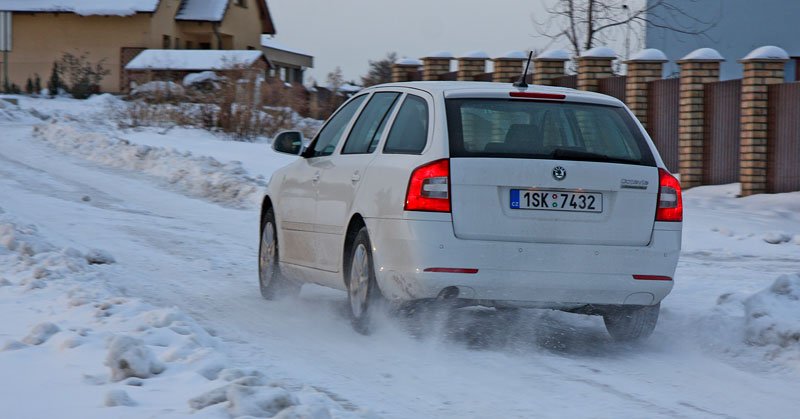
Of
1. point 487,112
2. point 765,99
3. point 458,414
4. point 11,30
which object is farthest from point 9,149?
point 11,30

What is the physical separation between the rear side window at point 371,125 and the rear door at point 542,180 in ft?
2.35

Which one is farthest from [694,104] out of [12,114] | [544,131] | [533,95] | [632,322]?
[12,114]

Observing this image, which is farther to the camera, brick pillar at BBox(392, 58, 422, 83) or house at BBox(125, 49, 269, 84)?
house at BBox(125, 49, 269, 84)

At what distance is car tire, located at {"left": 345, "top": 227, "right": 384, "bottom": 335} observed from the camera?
285 inches

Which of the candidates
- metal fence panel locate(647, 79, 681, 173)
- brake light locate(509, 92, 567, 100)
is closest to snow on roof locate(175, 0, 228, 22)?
metal fence panel locate(647, 79, 681, 173)

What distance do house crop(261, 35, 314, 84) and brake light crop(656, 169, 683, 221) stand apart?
62910 mm

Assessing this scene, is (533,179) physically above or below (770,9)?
below

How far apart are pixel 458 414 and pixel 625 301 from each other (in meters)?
2.03

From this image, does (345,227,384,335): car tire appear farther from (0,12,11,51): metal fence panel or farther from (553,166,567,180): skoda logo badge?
(0,12,11,51): metal fence panel

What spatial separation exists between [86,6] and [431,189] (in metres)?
51.9

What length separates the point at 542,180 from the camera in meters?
6.90

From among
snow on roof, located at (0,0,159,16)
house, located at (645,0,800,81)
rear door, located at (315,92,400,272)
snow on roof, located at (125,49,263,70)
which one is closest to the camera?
rear door, located at (315,92,400,272)

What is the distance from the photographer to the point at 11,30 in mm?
58188

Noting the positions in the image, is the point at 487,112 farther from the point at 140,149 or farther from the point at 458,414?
the point at 140,149
